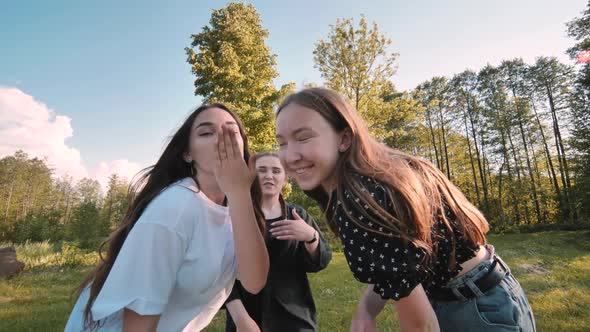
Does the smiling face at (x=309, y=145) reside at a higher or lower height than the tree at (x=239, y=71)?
lower

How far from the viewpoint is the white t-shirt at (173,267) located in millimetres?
1326

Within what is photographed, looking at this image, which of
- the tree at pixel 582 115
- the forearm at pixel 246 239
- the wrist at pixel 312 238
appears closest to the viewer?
the forearm at pixel 246 239

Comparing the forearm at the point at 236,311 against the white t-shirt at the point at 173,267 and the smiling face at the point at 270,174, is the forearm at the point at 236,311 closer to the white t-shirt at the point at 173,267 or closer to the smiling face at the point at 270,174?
the white t-shirt at the point at 173,267

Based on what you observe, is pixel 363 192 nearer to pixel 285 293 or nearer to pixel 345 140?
pixel 345 140

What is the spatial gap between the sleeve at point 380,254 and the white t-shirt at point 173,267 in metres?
0.81

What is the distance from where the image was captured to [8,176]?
46.7 meters

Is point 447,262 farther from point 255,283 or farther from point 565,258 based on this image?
point 565,258

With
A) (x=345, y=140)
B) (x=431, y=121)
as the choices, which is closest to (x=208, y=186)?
(x=345, y=140)

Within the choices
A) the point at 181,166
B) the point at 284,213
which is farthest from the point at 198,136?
the point at 284,213

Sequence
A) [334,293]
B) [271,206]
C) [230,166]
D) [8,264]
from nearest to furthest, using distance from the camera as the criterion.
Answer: [230,166] → [271,206] → [334,293] → [8,264]

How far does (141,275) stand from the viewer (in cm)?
133

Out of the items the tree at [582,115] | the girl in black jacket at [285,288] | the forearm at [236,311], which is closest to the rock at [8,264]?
the girl in black jacket at [285,288]

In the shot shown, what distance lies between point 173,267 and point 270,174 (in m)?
1.70

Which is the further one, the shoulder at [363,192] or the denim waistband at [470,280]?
the denim waistband at [470,280]
